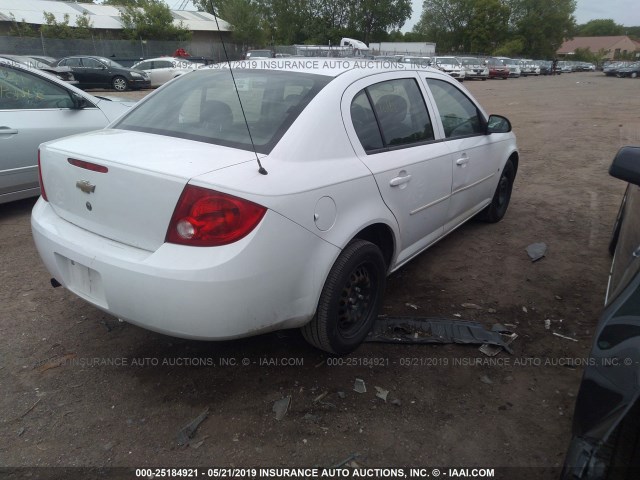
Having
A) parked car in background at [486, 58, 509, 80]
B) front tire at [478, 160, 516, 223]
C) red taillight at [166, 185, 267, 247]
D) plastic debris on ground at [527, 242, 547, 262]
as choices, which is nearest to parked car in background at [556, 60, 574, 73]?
parked car in background at [486, 58, 509, 80]

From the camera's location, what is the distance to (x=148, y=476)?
6.89 ft

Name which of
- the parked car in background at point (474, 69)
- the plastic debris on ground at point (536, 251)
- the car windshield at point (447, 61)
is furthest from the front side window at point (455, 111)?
the parked car in background at point (474, 69)

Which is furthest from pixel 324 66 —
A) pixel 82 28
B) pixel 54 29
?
pixel 82 28

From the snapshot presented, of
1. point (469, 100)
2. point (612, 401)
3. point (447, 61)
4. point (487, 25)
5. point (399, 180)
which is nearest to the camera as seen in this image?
point (612, 401)

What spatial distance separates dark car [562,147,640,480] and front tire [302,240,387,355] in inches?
49.7

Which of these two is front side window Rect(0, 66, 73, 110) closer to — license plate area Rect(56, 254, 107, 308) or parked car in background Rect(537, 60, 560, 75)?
license plate area Rect(56, 254, 107, 308)

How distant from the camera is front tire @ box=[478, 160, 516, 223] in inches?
196

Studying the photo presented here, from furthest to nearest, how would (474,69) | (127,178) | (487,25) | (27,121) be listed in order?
(487,25), (474,69), (27,121), (127,178)

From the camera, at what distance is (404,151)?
3131 millimetres

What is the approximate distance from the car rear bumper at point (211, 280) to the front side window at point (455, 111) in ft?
6.03

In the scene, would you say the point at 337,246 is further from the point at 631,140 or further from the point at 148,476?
the point at 631,140

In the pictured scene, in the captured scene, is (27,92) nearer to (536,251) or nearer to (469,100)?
(469,100)

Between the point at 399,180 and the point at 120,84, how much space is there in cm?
2077

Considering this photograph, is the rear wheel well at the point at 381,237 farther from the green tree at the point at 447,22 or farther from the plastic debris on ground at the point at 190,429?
the green tree at the point at 447,22
